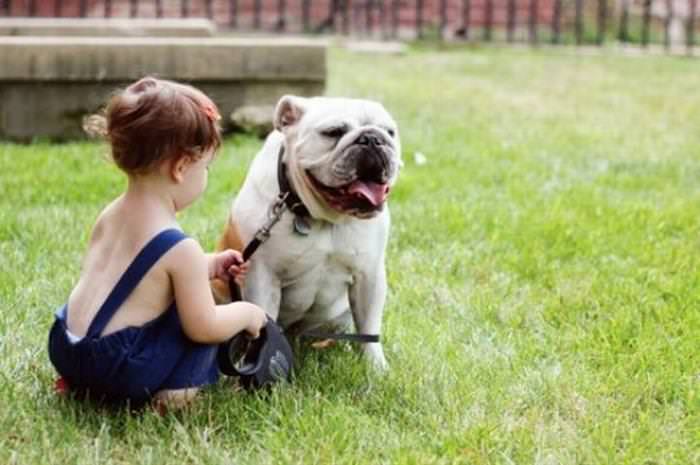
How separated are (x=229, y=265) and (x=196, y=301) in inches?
15.2

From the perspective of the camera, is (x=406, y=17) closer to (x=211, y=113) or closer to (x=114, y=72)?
(x=114, y=72)

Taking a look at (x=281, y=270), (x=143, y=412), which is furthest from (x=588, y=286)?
(x=143, y=412)

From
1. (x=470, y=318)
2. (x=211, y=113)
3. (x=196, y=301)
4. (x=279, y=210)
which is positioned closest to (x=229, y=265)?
(x=279, y=210)

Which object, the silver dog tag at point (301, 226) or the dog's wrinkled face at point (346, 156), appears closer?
the dog's wrinkled face at point (346, 156)

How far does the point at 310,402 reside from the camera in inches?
110

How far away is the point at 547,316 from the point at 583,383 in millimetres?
692

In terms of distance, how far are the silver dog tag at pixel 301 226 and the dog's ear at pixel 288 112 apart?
0.85 ft

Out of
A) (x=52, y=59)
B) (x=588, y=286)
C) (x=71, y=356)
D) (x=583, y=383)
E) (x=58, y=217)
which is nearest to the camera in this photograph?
(x=71, y=356)

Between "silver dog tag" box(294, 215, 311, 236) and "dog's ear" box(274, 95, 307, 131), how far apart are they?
259mm

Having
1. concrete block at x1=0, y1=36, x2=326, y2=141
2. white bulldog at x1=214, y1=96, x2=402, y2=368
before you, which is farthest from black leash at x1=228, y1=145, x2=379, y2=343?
concrete block at x1=0, y1=36, x2=326, y2=141

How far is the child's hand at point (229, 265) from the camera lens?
299 cm

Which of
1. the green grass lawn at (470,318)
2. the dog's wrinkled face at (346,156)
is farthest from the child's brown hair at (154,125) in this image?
the green grass lawn at (470,318)

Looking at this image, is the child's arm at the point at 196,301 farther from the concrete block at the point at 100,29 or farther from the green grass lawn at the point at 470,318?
the concrete block at the point at 100,29

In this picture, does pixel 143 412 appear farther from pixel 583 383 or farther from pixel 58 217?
pixel 58 217
